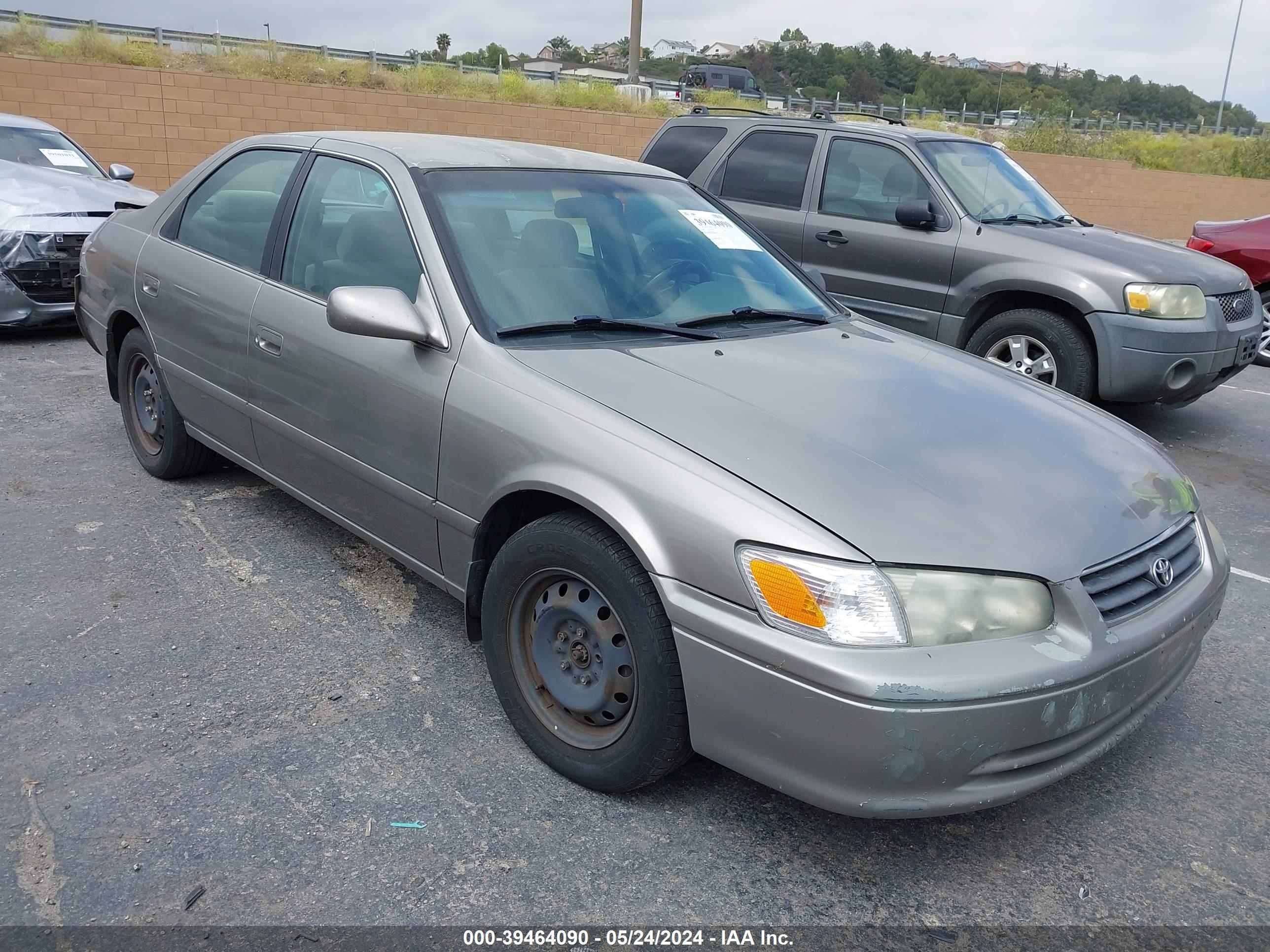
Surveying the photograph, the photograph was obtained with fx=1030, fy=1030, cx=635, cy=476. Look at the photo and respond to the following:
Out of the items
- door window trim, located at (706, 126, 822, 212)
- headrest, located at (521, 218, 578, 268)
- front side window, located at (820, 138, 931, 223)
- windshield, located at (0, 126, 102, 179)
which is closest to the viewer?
headrest, located at (521, 218, 578, 268)

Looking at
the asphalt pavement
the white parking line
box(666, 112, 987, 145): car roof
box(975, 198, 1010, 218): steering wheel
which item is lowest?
the asphalt pavement

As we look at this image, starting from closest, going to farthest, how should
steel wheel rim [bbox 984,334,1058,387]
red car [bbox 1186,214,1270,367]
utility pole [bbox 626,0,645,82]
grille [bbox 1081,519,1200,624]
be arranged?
1. grille [bbox 1081,519,1200,624]
2. steel wheel rim [bbox 984,334,1058,387]
3. red car [bbox 1186,214,1270,367]
4. utility pole [bbox 626,0,645,82]

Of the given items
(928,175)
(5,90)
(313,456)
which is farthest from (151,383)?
(5,90)

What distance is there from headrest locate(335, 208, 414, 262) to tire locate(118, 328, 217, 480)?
142 cm

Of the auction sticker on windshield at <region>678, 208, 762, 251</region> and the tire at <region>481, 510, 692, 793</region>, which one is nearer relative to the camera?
the tire at <region>481, 510, 692, 793</region>

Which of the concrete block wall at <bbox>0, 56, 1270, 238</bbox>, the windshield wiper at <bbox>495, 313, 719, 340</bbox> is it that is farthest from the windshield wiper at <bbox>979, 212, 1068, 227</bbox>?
the concrete block wall at <bbox>0, 56, 1270, 238</bbox>

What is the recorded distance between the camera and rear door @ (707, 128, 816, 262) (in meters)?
7.19

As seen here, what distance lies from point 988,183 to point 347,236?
4908 millimetres

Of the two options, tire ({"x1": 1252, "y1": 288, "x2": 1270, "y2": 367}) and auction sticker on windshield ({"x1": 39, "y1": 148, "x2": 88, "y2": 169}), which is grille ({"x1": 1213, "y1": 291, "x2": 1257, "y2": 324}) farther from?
auction sticker on windshield ({"x1": 39, "y1": 148, "x2": 88, "y2": 169})

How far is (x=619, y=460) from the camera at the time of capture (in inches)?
97.6

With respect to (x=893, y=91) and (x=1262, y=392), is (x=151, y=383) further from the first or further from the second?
(x=893, y=91)

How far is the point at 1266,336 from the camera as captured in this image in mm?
8828

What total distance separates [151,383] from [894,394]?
3355 millimetres

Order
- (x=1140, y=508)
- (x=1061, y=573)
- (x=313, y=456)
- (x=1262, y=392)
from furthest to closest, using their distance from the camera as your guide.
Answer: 1. (x=1262, y=392)
2. (x=313, y=456)
3. (x=1140, y=508)
4. (x=1061, y=573)
